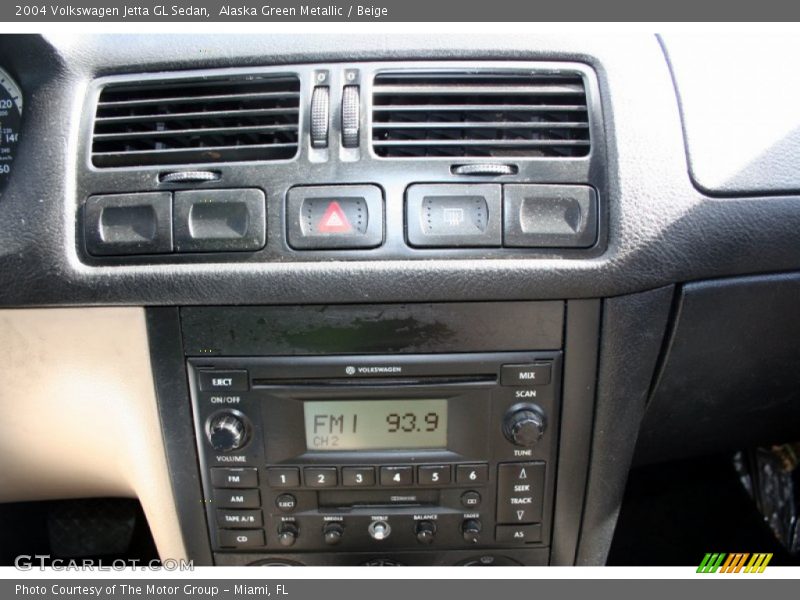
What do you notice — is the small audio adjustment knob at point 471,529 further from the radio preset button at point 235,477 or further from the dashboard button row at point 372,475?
the radio preset button at point 235,477

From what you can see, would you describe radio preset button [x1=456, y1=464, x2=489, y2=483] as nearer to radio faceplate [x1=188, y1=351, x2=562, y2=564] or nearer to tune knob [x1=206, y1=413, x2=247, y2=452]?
radio faceplate [x1=188, y1=351, x2=562, y2=564]

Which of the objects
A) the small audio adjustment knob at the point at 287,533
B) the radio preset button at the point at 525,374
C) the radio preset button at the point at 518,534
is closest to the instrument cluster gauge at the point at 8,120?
the small audio adjustment knob at the point at 287,533

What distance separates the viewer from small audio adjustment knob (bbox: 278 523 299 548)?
1.08 meters

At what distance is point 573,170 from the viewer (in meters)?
0.93

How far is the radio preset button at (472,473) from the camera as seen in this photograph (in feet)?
3.43

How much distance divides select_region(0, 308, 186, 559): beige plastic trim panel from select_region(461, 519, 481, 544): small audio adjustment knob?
510mm

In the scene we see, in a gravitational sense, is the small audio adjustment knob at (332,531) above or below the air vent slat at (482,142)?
below

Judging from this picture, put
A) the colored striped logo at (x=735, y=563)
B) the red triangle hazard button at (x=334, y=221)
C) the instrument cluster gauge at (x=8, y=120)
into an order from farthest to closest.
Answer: the colored striped logo at (x=735, y=563) < the instrument cluster gauge at (x=8, y=120) < the red triangle hazard button at (x=334, y=221)

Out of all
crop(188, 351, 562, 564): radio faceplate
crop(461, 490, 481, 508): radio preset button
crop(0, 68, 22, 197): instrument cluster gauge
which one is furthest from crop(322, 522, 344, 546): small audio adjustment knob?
crop(0, 68, 22, 197): instrument cluster gauge

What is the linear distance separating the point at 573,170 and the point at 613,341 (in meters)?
0.27

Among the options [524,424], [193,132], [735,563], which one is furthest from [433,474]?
[735,563]

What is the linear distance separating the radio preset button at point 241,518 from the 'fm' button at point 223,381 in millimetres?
229

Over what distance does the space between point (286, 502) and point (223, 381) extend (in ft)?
0.77

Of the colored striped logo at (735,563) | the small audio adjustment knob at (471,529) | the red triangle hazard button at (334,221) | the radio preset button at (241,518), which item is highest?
the red triangle hazard button at (334,221)
